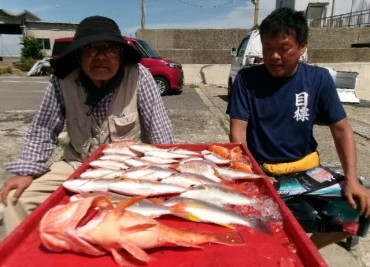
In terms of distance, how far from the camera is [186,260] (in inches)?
44.5

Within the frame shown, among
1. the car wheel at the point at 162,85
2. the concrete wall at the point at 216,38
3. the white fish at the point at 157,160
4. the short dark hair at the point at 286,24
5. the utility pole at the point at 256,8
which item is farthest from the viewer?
the concrete wall at the point at 216,38

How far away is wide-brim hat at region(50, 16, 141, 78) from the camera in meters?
2.22

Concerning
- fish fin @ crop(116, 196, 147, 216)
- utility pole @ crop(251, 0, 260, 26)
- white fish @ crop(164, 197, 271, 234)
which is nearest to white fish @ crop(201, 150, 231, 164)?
white fish @ crop(164, 197, 271, 234)

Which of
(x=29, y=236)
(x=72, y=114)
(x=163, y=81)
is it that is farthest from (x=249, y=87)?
(x=163, y=81)

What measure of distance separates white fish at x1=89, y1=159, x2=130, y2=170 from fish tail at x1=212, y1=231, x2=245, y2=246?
34.1 inches

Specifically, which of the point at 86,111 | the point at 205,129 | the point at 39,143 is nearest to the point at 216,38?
the point at 205,129

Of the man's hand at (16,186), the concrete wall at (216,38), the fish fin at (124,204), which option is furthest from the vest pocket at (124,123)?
the concrete wall at (216,38)

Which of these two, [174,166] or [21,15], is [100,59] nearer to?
[174,166]

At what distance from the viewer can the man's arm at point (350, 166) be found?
7.22 feet

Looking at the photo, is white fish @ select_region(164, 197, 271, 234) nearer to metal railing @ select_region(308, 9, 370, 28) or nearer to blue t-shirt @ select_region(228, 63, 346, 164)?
blue t-shirt @ select_region(228, 63, 346, 164)

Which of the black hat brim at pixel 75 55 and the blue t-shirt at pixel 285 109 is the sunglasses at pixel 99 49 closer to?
the black hat brim at pixel 75 55

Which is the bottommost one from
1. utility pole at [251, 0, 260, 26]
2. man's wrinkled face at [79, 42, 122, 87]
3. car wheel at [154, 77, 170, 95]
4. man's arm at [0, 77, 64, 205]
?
car wheel at [154, 77, 170, 95]

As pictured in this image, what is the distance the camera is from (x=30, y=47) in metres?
25.8

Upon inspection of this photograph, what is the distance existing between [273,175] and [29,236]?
1897mm
